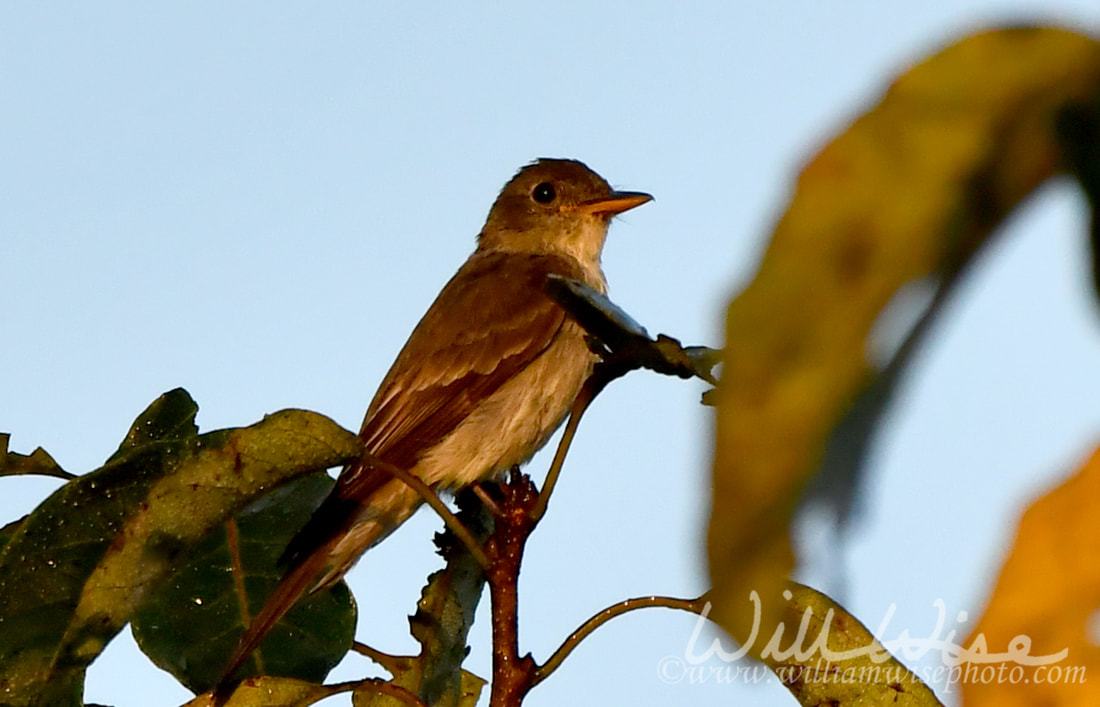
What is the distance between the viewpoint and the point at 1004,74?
0.78 meters

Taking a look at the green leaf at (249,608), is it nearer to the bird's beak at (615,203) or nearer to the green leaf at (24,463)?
the green leaf at (24,463)

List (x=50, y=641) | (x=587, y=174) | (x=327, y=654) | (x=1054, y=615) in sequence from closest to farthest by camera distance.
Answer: (x=1054, y=615) → (x=50, y=641) → (x=327, y=654) → (x=587, y=174)

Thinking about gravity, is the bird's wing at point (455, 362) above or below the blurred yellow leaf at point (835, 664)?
above

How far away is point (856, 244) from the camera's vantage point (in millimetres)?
771

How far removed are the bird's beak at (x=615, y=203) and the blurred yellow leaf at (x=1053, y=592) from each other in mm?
7000

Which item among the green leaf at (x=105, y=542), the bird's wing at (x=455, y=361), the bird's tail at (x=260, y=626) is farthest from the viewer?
the bird's wing at (x=455, y=361)

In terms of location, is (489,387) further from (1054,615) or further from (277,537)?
(1054,615)

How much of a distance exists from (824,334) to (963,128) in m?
0.15

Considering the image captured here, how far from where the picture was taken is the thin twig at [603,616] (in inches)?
106

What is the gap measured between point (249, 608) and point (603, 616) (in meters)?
1.22

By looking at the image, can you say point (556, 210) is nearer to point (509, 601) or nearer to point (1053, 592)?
point (509, 601)

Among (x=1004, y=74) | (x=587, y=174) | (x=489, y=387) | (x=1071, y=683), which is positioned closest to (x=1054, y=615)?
(x=1071, y=683)

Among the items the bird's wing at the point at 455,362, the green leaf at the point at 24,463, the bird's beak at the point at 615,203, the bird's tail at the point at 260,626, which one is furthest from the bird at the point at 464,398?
the green leaf at the point at 24,463

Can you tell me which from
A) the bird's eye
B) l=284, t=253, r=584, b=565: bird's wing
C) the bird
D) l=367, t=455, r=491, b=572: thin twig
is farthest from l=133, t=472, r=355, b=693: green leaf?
the bird's eye
